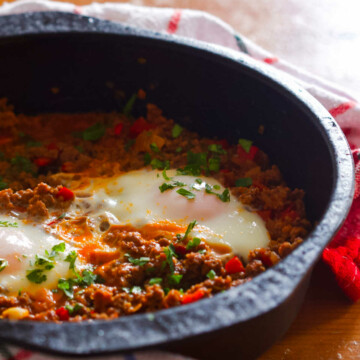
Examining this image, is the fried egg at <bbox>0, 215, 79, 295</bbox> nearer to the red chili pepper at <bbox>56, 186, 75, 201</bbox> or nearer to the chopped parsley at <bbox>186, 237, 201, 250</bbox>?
the red chili pepper at <bbox>56, 186, 75, 201</bbox>

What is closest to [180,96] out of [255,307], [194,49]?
[194,49]

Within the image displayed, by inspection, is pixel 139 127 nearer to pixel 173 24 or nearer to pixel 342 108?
pixel 173 24

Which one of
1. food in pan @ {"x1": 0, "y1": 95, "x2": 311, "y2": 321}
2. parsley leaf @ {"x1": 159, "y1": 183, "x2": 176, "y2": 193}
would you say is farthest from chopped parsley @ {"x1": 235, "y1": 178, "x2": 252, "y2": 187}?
parsley leaf @ {"x1": 159, "y1": 183, "x2": 176, "y2": 193}

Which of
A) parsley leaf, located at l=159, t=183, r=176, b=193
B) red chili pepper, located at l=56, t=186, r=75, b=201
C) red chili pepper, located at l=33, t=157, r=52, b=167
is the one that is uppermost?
parsley leaf, located at l=159, t=183, r=176, b=193

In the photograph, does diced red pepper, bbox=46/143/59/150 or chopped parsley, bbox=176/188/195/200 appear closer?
chopped parsley, bbox=176/188/195/200

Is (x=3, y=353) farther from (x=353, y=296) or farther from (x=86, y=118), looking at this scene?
(x=86, y=118)

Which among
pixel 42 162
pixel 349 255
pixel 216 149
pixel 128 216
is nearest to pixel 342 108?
pixel 216 149
